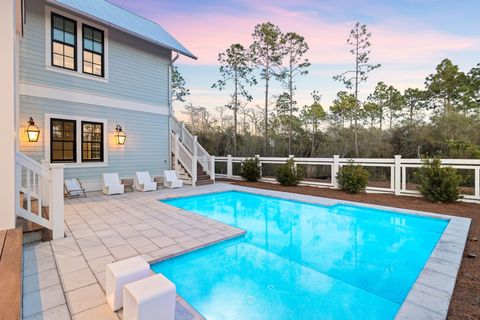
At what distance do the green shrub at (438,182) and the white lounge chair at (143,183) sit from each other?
9060 millimetres

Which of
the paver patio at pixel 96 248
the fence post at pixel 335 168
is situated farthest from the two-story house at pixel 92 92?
the fence post at pixel 335 168

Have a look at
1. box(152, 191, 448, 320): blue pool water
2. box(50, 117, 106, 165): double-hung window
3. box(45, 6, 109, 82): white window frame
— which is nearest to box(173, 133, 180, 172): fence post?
box(50, 117, 106, 165): double-hung window

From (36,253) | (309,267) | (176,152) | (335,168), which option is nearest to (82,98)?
(176,152)

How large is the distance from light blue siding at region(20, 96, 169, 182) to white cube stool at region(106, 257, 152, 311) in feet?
22.0

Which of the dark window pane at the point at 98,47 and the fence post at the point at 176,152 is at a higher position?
the dark window pane at the point at 98,47

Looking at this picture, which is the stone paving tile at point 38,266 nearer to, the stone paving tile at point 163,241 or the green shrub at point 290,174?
the stone paving tile at point 163,241

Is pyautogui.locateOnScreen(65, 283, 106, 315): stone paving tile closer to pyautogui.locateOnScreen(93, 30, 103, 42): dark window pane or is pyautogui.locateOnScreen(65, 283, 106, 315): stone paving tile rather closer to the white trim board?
the white trim board

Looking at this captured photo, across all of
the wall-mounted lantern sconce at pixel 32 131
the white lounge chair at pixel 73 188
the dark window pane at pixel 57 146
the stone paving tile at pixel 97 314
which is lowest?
the stone paving tile at pixel 97 314

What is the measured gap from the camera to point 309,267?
380 centimetres

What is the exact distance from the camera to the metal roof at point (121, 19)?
7.84 meters

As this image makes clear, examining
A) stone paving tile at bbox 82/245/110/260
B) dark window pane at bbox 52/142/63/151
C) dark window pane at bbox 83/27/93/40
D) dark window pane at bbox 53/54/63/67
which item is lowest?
stone paving tile at bbox 82/245/110/260

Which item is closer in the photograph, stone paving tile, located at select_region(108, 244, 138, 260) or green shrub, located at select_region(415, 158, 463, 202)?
stone paving tile, located at select_region(108, 244, 138, 260)

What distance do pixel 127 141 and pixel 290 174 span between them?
668 centimetres

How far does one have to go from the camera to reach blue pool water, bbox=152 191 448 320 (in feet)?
9.24
